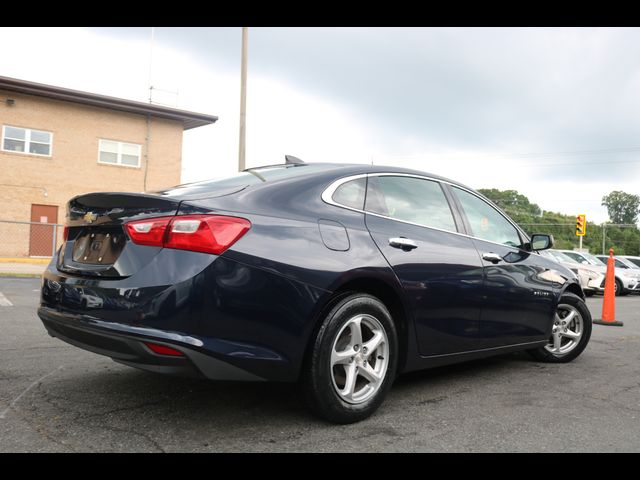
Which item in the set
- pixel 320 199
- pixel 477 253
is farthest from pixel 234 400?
pixel 477 253

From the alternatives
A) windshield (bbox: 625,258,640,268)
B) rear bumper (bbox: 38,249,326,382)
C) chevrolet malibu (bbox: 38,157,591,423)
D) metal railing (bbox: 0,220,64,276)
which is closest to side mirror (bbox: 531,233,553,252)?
chevrolet malibu (bbox: 38,157,591,423)

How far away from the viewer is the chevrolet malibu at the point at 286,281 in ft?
8.95

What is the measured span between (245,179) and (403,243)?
1.07m

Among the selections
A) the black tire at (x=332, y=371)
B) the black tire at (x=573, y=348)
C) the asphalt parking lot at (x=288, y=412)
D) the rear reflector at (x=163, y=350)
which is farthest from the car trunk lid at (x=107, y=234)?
the black tire at (x=573, y=348)

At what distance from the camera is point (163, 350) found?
104 inches

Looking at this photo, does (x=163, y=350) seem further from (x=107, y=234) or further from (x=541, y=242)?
(x=541, y=242)

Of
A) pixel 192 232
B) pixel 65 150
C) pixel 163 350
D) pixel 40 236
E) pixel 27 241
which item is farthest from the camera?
pixel 65 150

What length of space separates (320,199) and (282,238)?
459 mm

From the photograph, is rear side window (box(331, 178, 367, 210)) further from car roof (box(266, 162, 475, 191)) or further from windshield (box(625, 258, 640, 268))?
windshield (box(625, 258, 640, 268))

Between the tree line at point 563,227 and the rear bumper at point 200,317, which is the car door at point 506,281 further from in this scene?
the tree line at point 563,227

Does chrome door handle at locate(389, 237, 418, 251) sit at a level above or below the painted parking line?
above

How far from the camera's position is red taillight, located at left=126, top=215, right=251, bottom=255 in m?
2.77

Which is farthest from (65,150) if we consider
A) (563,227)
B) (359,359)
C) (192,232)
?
(563,227)

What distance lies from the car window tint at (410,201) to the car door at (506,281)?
242 millimetres
